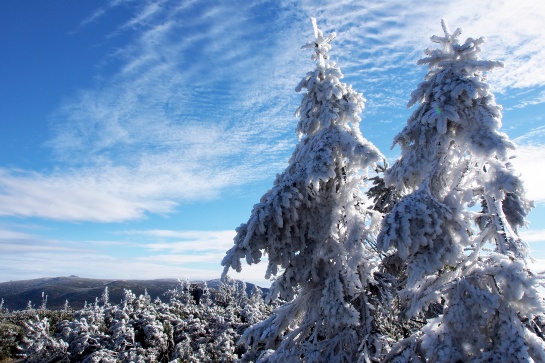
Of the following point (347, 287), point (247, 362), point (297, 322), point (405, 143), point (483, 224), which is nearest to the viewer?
point (405, 143)

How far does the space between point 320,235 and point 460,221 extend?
2.95m

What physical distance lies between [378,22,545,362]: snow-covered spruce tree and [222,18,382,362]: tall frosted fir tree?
107cm

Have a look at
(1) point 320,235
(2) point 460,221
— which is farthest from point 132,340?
(2) point 460,221

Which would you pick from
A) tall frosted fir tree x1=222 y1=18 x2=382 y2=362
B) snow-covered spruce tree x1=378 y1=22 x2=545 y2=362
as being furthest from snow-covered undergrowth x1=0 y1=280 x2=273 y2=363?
snow-covered spruce tree x1=378 y1=22 x2=545 y2=362

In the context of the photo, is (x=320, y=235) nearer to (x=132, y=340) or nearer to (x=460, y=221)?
(x=460, y=221)

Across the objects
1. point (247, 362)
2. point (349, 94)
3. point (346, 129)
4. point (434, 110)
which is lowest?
point (247, 362)

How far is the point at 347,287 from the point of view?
7.75 m

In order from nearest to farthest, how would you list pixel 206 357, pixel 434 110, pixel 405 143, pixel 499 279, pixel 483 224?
pixel 499 279 → pixel 434 110 → pixel 405 143 → pixel 483 224 → pixel 206 357

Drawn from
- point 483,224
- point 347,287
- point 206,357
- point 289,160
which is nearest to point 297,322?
point 347,287

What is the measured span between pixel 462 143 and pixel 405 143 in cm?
90

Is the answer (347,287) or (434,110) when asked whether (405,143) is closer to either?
(434,110)

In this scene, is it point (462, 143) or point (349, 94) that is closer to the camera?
point (462, 143)

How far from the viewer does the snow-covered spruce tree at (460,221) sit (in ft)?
16.4

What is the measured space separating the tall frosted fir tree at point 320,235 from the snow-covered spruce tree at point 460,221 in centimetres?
107
